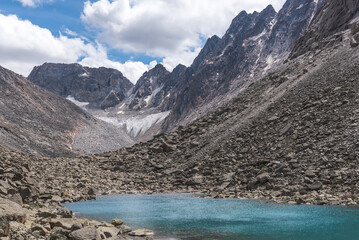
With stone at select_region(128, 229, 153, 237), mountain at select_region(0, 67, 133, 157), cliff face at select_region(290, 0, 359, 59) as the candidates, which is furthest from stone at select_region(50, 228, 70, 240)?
mountain at select_region(0, 67, 133, 157)

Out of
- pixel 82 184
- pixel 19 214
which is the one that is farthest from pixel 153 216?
pixel 82 184

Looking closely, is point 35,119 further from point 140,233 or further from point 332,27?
point 140,233

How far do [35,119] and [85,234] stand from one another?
126205 millimetres

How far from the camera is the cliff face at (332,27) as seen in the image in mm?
76500

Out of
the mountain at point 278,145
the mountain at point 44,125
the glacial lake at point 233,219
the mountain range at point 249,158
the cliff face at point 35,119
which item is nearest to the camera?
the glacial lake at point 233,219

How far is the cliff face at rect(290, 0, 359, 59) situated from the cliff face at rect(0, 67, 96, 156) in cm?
7636

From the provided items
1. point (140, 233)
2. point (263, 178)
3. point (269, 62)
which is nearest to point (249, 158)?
point (263, 178)

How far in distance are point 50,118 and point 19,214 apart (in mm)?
140049

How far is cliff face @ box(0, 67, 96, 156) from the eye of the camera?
104 meters

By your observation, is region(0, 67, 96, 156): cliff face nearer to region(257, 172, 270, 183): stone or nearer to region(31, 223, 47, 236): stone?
region(257, 172, 270, 183): stone

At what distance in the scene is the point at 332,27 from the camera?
281 ft

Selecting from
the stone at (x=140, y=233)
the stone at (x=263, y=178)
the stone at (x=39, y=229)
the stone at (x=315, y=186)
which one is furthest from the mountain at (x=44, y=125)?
the stone at (x=39, y=229)

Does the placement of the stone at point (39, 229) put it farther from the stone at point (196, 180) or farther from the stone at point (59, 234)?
the stone at point (196, 180)

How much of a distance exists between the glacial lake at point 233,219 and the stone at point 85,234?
4351mm
